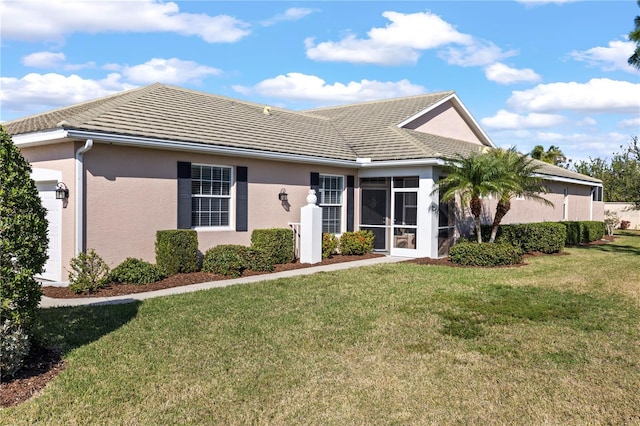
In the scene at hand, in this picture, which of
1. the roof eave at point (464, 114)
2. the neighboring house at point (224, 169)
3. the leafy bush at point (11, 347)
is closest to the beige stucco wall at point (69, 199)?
the neighboring house at point (224, 169)

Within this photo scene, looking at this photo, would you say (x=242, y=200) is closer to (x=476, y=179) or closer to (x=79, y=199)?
(x=79, y=199)

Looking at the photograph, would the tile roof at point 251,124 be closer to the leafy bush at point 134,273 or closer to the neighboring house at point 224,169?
the neighboring house at point 224,169

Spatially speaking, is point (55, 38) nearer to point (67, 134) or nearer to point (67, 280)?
point (67, 134)

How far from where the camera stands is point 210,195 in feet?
42.0

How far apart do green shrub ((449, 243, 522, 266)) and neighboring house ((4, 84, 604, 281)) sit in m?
1.33

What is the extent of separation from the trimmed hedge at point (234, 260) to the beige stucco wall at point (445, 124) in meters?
9.27

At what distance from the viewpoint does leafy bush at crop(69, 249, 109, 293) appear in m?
9.73

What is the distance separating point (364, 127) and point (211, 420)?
1627cm

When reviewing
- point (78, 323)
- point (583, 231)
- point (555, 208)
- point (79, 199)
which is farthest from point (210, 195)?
point (555, 208)

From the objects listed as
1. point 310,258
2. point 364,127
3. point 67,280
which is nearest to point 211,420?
point 67,280

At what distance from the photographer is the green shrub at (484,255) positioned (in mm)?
14031

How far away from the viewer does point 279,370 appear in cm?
558

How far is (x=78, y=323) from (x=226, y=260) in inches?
182

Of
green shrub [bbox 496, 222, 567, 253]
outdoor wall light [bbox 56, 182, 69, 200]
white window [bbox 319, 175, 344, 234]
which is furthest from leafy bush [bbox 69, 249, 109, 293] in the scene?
green shrub [bbox 496, 222, 567, 253]
